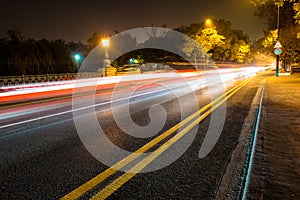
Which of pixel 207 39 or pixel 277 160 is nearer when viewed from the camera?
pixel 277 160

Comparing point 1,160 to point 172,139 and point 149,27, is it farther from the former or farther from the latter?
point 149,27

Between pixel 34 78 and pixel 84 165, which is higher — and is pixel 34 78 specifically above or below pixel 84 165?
above

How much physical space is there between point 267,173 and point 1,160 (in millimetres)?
4441

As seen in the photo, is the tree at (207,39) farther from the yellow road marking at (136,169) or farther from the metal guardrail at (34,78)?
the yellow road marking at (136,169)

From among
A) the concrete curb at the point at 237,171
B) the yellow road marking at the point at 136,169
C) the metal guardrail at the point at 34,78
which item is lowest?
the concrete curb at the point at 237,171

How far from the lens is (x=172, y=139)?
5434 millimetres

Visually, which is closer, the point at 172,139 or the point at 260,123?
the point at 172,139

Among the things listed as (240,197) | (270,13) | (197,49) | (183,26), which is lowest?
(240,197)

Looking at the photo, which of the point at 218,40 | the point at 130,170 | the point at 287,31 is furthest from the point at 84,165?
the point at 218,40

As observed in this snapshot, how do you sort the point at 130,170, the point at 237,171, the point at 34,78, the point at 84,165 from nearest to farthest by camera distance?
the point at 237,171, the point at 130,170, the point at 84,165, the point at 34,78

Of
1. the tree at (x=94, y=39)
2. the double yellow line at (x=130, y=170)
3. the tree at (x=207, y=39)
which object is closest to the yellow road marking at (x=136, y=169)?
the double yellow line at (x=130, y=170)

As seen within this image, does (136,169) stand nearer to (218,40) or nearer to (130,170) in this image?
(130,170)

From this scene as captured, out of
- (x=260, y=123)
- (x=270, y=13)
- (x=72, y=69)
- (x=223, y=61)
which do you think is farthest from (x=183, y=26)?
(x=260, y=123)

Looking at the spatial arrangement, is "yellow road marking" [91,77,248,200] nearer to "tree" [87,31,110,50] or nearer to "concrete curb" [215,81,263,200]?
"concrete curb" [215,81,263,200]
